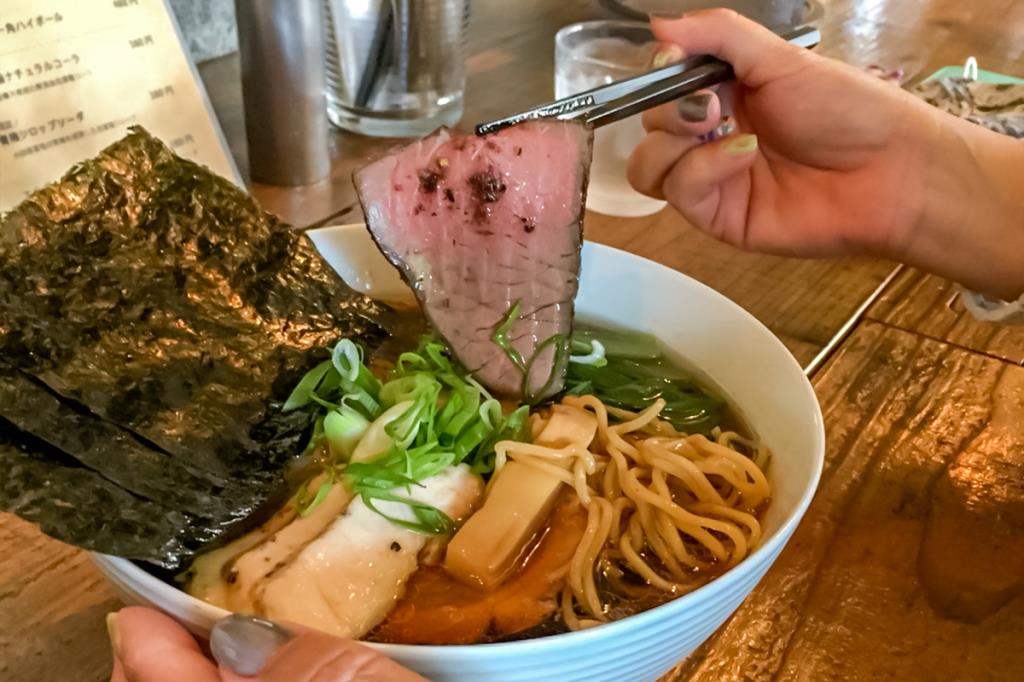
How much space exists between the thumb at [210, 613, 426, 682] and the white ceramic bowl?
0.04 m

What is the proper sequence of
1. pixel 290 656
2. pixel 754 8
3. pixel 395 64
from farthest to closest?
1. pixel 754 8
2. pixel 395 64
3. pixel 290 656

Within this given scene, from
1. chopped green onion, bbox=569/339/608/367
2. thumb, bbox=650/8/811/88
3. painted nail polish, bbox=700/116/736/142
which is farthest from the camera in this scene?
painted nail polish, bbox=700/116/736/142

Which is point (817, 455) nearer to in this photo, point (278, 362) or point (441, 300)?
point (441, 300)

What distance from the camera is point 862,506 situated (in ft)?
3.47

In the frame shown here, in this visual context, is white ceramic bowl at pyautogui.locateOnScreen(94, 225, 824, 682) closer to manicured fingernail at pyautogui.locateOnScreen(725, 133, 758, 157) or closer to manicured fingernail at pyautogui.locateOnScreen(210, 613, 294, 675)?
manicured fingernail at pyautogui.locateOnScreen(210, 613, 294, 675)

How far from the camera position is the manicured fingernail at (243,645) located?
1.92ft

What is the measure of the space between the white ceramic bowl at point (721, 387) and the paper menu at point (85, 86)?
47cm

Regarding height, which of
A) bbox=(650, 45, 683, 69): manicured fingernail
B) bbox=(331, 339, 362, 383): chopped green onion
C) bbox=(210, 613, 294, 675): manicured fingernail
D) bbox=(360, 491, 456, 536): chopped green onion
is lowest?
bbox=(360, 491, 456, 536): chopped green onion

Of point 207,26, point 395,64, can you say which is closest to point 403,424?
point 395,64

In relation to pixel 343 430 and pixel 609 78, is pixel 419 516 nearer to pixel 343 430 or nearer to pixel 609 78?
pixel 343 430

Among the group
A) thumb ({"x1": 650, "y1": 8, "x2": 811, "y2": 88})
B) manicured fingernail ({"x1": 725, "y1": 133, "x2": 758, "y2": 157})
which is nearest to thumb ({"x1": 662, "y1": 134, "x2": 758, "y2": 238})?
manicured fingernail ({"x1": 725, "y1": 133, "x2": 758, "y2": 157})

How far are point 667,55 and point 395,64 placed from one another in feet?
2.27

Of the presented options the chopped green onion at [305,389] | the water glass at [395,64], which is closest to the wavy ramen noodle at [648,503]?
the chopped green onion at [305,389]

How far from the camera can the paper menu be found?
1279mm
